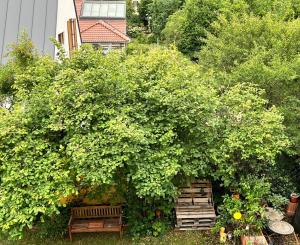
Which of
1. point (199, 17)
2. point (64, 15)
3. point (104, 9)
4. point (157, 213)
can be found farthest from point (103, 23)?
point (157, 213)

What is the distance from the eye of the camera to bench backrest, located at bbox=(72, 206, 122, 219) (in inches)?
391

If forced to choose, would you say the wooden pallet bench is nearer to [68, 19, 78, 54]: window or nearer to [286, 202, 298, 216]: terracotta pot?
[286, 202, 298, 216]: terracotta pot

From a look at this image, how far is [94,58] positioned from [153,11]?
27.3 m

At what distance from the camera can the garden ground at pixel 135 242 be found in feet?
32.0

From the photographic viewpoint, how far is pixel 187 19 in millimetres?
24078

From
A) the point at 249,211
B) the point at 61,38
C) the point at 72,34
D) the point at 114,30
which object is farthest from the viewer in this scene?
the point at 114,30

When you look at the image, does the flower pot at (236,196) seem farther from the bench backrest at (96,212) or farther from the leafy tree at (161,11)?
the leafy tree at (161,11)

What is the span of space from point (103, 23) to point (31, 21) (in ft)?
54.6

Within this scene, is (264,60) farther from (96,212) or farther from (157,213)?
(96,212)

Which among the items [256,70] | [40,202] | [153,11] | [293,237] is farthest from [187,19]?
[40,202]

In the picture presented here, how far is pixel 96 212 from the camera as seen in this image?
10.0 meters

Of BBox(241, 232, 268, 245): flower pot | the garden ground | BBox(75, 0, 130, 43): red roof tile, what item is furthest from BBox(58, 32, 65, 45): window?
BBox(75, 0, 130, 43): red roof tile

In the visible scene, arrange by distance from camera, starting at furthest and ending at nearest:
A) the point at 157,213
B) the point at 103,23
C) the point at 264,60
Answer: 1. the point at 103,23
2. the point at 264,60
3. the point at 157,213

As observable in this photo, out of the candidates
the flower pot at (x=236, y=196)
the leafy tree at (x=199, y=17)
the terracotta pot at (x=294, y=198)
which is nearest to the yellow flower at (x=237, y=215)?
the flower pot at (x=236, y=196)
